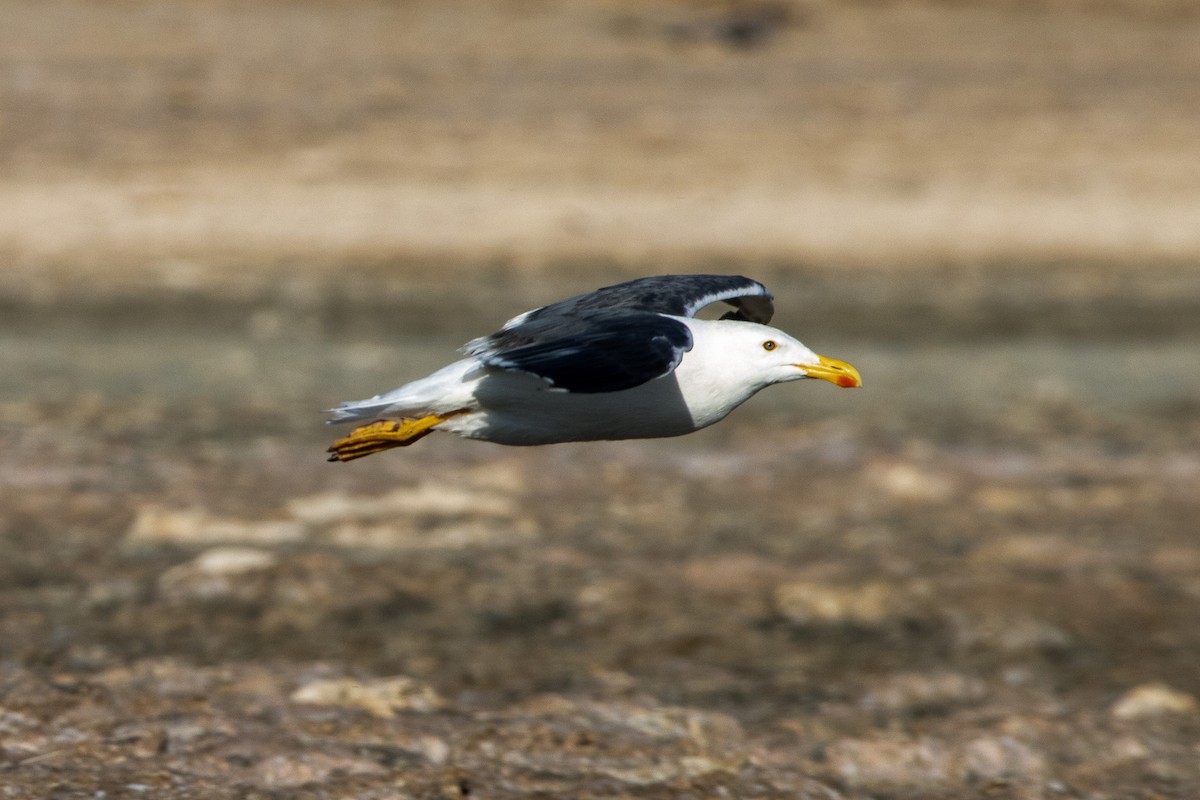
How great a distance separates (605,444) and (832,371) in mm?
10373

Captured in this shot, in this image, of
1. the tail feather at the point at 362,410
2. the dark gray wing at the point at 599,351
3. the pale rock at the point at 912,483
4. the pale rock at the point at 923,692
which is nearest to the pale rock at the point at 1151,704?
the pale rock at the point at 923,692

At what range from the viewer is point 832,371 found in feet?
25.9

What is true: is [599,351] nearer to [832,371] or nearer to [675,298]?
[675,298]

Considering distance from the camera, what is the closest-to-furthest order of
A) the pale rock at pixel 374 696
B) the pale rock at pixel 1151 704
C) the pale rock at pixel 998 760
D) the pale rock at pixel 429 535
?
1. the pale rock at pixel 998 760
2. the pale rock at pixel 374 696
3. the pale rock at pixel 1151 704
4. the pale rock at pixel 429 535

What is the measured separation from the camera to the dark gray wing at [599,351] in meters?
6.62

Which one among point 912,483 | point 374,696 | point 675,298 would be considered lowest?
point 374,696

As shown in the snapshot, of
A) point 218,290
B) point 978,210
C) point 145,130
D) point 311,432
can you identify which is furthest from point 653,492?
point 145,130

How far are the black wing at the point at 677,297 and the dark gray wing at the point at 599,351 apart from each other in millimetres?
469

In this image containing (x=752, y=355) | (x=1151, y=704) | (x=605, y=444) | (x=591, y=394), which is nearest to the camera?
(x=591, y=394)

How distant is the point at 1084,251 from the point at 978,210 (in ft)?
5.47

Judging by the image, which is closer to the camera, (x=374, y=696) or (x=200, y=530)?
(x=374, y=696)

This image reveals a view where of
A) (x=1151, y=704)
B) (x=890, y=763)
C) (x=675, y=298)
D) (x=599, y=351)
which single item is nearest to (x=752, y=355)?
Result: (x=675, y=298)

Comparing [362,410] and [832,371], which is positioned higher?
[832,371]

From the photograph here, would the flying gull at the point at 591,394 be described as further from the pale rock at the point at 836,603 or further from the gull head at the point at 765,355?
the pale rock at the point at 836,603
